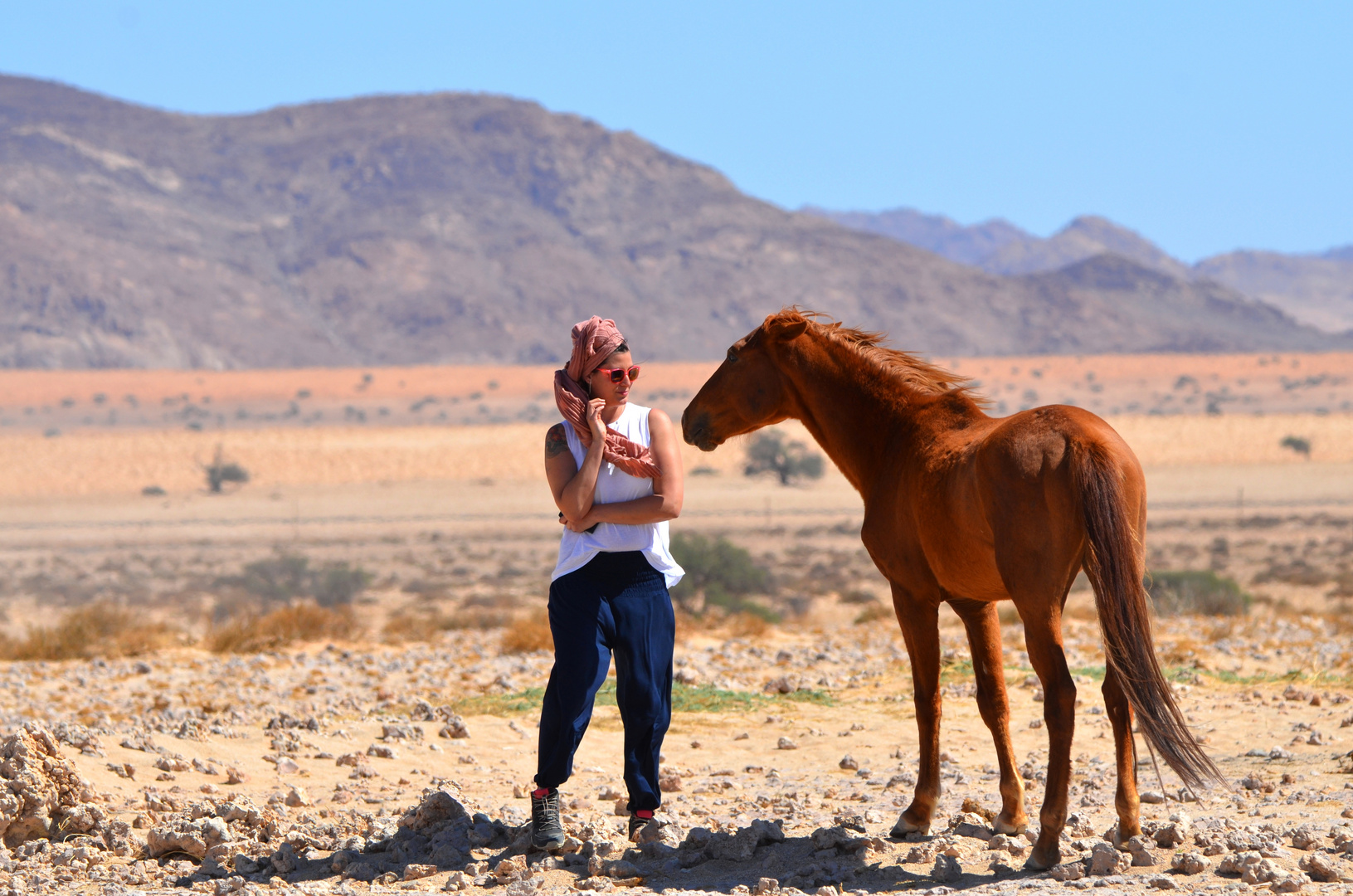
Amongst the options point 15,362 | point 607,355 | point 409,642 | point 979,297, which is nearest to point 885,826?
point 607,355

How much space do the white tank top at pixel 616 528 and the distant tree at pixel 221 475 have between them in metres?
40.6

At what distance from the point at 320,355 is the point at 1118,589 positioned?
11113cm

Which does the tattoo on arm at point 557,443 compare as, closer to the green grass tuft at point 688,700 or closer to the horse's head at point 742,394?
the horse's head at point 742,394

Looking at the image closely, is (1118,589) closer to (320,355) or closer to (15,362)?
(15,362)

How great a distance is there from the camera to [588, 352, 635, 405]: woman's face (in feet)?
18.0

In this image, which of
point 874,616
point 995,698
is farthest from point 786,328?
point 874,616

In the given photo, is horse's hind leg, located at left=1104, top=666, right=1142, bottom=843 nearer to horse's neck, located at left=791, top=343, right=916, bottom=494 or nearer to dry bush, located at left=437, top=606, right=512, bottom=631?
horse's neck, located at left=791, top=343, right=916, bottom=494

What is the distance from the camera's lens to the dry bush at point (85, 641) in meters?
13.5

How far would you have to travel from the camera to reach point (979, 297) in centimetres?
13300

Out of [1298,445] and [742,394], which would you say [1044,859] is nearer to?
[742,394]

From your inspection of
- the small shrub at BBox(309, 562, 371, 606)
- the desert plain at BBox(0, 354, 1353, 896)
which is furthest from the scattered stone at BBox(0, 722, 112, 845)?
the small shrub at BBox(309, 562, 371, 606)

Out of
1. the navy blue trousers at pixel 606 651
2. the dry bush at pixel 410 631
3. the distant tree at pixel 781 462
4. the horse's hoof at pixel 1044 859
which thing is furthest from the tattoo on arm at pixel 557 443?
the distant tree at pixel 781 462

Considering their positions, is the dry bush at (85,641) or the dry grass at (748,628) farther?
the dry grass at (748,628)

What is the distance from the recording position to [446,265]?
413 ft
